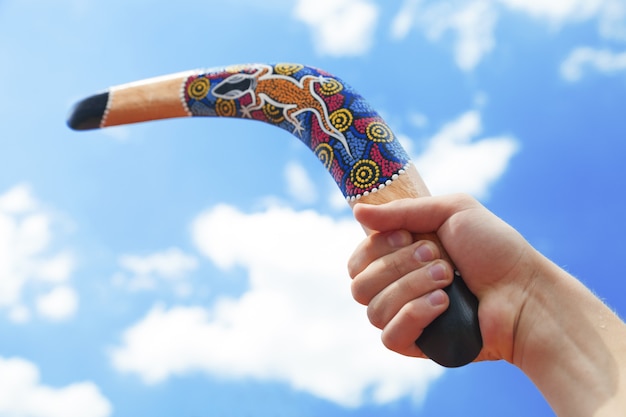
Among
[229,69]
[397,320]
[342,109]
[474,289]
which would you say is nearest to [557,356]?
[474,289]

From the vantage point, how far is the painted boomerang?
119 cm

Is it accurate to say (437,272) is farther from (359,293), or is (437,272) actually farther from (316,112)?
(316,112)

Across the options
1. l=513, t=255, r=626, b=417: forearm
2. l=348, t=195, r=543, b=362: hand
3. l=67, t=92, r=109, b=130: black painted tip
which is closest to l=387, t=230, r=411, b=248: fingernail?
l=348, t=195, r=543, b=362: hand

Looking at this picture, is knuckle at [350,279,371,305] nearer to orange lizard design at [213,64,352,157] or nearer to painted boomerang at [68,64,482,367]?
painted boomerang at [68,64,482,367]

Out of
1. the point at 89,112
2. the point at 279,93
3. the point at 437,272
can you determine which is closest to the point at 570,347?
the point at 437,272

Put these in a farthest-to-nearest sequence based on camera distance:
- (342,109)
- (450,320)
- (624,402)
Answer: (342,109)
(450,320)
(624,402)

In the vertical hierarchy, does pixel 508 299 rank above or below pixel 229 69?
below

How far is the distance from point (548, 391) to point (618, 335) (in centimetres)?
16

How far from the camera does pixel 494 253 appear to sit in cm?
123

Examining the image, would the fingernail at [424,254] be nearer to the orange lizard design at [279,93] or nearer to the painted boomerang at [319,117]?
Result: the painted boomerang at [319,117]

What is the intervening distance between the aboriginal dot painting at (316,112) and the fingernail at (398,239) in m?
0.14

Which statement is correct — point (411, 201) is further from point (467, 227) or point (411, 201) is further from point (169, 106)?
point (169, 106)

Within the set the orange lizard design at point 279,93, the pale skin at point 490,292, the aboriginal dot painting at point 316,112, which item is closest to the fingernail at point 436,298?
the pale skin at point 490,292

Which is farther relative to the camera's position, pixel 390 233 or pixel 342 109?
pixel 342 109
